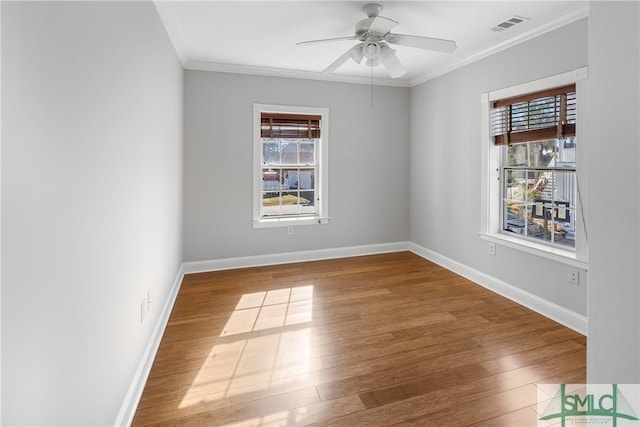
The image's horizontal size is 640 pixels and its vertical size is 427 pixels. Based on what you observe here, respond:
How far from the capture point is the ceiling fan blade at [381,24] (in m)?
2.47

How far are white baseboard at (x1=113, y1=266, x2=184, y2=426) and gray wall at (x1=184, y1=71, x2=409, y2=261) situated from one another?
143 centimetres

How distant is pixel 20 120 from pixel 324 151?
401 cm

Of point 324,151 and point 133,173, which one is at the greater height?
point 324,151

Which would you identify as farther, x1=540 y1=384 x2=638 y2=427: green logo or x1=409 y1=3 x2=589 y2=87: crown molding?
x1=409 y1=3 x2=589 y2=87: crown molding

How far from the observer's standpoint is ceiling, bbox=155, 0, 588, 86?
266 centimetres

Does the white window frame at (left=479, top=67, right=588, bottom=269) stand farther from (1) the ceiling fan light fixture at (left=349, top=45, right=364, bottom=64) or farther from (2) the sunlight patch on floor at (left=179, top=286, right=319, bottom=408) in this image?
(2) the sunlight patch on floor at (left=179, top=286, right=319, bottom=408)

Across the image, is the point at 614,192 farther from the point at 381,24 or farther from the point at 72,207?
the point at 381,24

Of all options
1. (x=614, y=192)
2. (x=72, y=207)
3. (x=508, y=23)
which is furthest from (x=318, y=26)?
(x=614, y=192)

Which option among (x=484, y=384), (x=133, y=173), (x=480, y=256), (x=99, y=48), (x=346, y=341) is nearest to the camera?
(x=99, y=48)

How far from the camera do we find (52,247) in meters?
1.05

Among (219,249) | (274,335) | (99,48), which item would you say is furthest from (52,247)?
(219,249)

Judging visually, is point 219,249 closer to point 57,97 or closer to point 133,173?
point 133,173

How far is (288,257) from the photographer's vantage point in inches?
186

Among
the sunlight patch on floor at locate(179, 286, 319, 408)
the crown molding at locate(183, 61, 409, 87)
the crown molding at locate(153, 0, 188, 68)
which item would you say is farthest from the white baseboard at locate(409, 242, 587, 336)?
the crown molding at locate(153, 0, 188, 68)
